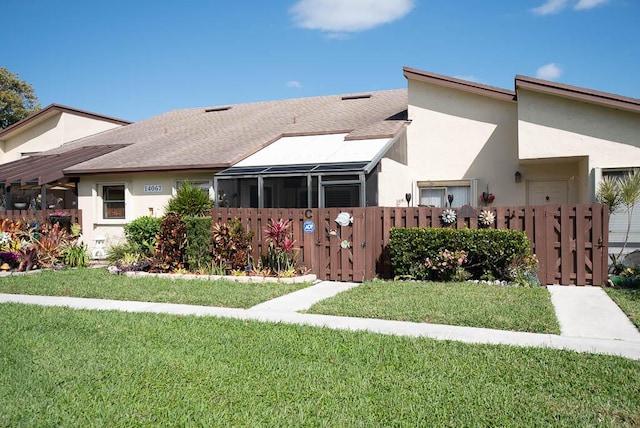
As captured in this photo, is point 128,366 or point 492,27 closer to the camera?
point 128,366

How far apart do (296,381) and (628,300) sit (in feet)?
23.9

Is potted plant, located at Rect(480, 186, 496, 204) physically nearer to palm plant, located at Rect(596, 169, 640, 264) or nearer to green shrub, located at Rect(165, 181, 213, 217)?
palm plant, located at Rect(596, 169, 640, 264)

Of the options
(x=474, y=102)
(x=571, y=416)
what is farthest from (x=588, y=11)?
(x=571, y=416)

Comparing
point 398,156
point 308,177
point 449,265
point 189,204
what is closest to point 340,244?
point 308,177

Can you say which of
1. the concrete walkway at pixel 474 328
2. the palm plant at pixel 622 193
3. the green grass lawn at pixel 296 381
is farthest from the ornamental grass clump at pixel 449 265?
the green grass lawn at pixel 296 381

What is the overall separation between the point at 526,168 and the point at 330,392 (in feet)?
42.9

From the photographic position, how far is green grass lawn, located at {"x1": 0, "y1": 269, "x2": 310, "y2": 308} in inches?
379

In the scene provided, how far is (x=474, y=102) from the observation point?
16.3 meters

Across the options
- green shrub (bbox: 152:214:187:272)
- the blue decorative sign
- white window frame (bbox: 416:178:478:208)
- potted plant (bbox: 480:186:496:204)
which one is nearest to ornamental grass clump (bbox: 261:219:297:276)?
the blue decorative sign

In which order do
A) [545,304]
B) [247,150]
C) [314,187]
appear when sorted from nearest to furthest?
[545,304], [314,187], [247,150]

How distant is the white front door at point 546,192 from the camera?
51.4 ft

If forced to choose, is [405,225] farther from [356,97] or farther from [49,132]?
[49,132]

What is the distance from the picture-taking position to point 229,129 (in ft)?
70.1

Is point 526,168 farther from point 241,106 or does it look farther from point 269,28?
point 241,106
